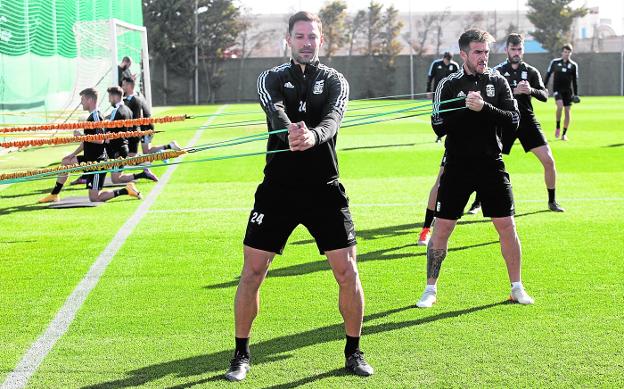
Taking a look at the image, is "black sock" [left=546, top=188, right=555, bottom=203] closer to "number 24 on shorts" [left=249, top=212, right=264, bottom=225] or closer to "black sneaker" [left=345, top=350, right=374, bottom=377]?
"black sneaker" [left=345, top=350, right=374, bottom=377]

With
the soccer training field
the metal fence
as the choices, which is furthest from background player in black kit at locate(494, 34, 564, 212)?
the metal fence

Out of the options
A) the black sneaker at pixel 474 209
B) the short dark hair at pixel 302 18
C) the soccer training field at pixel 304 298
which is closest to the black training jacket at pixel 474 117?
the soccer training field at pixel 304 298

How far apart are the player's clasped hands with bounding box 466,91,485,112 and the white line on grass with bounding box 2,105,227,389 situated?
7.81ft

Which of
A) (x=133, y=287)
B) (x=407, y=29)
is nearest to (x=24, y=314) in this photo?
(x=133, y=287)

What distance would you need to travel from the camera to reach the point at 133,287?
7.77 metres

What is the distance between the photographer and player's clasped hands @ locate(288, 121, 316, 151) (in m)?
4.77

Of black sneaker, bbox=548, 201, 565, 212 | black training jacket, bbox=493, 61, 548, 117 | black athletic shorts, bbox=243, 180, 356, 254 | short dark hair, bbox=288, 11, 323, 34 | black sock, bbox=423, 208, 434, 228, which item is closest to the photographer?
short dark hair, bbox=288, 11, 323, 34

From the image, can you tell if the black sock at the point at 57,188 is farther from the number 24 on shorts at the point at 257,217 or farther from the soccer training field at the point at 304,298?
the number 24 on shorts at the point at 257,217

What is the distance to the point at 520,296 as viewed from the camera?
6945mm

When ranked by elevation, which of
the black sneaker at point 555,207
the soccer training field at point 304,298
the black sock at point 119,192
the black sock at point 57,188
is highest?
the black sock at point 57,188

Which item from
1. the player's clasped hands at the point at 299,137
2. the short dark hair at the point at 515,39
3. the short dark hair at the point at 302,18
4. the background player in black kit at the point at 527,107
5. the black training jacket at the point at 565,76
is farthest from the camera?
the black training jacket at the point at 565,76

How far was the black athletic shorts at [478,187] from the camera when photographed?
682 centimetres

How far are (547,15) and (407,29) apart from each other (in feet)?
30.6

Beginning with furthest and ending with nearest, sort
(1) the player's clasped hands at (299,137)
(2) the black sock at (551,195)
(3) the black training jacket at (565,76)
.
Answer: (3) the black training jacket at (565,76), (2) the black sock at (551,195), (1) the player's clasped hands at (299,137)
